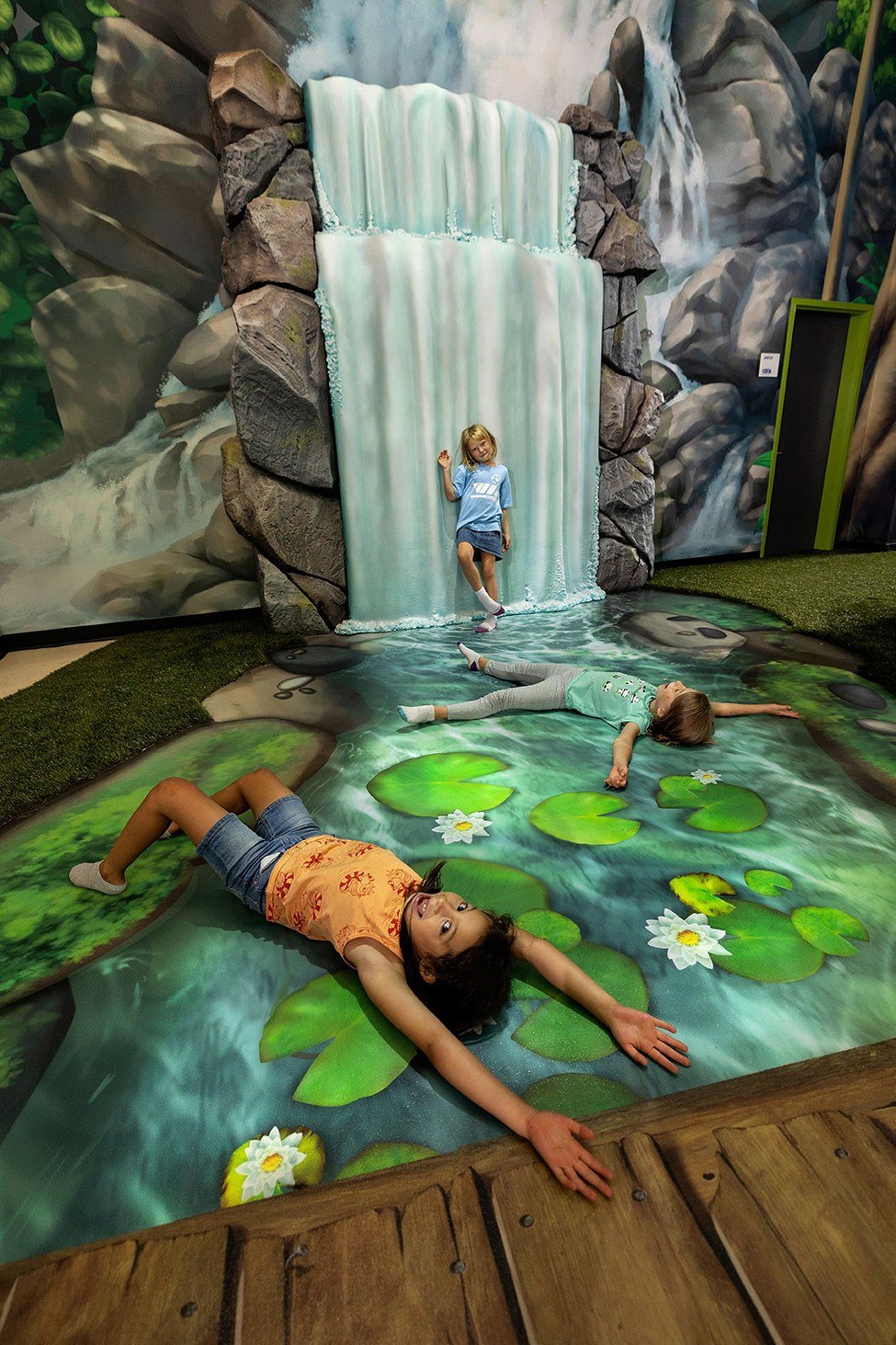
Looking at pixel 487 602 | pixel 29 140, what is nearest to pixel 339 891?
pixel 487 602

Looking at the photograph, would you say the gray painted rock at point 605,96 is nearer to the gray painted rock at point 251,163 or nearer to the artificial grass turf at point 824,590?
the gray painted rock at point 251,163

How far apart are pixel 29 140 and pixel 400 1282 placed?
4717mm

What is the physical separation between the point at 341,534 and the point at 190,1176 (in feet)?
9.90

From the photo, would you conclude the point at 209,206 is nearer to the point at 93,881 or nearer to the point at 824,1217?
the point at 93,881

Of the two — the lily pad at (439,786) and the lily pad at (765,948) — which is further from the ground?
the lily pad at (765,948)

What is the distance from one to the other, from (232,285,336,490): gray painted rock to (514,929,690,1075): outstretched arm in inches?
110

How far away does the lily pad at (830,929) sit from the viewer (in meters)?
1.31

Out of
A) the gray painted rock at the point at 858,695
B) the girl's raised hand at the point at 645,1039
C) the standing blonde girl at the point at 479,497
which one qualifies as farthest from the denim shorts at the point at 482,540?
the girl's raised hand at the point at 645,1039

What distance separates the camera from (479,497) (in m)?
3.54

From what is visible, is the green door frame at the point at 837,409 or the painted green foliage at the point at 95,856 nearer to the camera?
the painted green foliage at the point at 95,856

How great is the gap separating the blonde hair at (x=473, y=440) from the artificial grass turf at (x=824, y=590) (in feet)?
4.91

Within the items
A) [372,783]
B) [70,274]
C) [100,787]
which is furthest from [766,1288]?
[70,274]

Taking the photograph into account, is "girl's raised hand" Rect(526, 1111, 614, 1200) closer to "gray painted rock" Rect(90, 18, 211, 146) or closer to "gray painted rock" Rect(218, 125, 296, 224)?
"gray painted rock" Rect(218, 125, 296, 224)

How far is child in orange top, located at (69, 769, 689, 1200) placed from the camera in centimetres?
94
